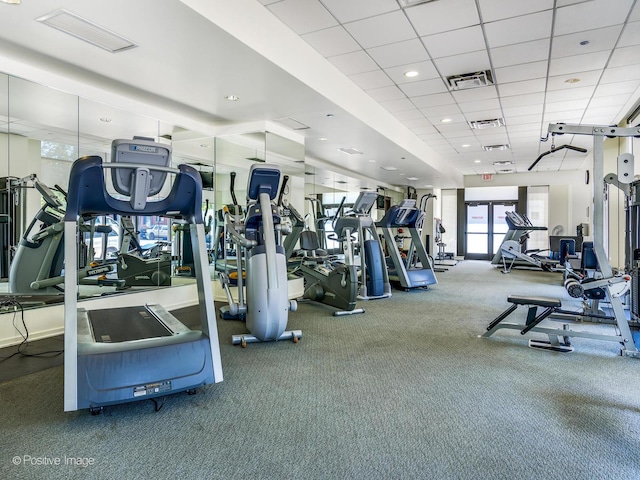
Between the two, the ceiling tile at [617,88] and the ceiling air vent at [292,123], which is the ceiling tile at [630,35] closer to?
the ceiling tile at [617,88]

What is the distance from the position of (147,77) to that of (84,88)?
790mm

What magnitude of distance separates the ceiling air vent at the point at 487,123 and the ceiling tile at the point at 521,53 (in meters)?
2.45

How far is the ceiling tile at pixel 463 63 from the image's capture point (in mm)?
4457

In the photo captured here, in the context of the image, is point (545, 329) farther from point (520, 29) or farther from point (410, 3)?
point (410, 3)

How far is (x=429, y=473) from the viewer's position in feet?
5.87

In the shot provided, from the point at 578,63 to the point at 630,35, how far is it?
71cm

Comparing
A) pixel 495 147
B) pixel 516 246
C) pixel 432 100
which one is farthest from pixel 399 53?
pixel 516 246

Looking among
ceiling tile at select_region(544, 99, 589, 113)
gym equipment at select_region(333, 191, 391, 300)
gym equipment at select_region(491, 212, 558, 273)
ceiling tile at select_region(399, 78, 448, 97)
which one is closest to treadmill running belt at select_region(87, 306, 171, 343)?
gym equipment at select_region(333, 191, 391, 300)

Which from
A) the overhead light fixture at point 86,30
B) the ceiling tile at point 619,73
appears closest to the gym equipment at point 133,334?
the overhead light fixture at point 86,30

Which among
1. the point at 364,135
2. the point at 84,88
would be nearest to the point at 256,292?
the point at 84,88

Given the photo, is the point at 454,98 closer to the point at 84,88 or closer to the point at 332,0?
the point at 332,0

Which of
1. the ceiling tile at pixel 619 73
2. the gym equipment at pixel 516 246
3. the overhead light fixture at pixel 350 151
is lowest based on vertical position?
the gym equipment at pixel 516 246

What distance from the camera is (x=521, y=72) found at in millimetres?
4875

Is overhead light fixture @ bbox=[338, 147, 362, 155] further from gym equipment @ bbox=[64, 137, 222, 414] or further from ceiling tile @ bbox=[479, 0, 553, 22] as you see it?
gym equipment @ bbox=[64, 137, 222, 414]
